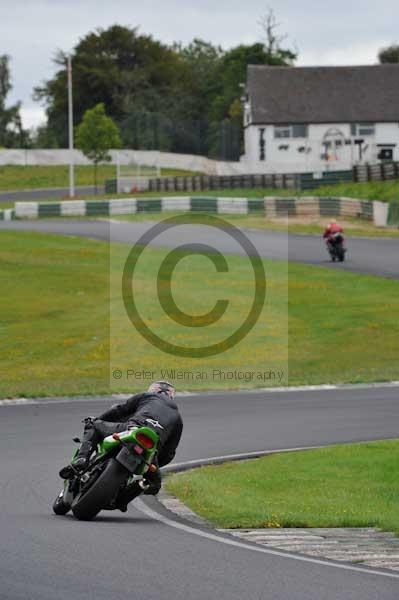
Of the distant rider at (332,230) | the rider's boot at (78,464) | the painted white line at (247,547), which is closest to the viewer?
the painted white line at (247,547)

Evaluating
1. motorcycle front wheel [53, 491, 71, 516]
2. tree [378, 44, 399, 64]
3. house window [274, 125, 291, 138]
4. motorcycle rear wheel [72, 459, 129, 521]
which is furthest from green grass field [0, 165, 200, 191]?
motorcycle rear wheel [72, 459, 129, 521]

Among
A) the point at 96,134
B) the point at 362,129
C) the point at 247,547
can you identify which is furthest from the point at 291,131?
the point at 247,547

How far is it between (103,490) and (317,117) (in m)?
84.9

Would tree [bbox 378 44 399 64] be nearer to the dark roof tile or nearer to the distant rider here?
the dark roof tile

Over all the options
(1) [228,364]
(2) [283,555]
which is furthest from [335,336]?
(2) [283,555]

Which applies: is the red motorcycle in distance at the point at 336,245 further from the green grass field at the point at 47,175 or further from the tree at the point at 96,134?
the green grass field at the point at 47,175

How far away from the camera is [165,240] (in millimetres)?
51281

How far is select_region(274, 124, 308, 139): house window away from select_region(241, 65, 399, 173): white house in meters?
0.07

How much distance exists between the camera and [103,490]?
35.9 feet

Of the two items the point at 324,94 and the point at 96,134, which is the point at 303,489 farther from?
the point at 324,94

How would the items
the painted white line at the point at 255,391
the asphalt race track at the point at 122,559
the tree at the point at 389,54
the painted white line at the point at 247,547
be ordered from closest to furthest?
the asphalt race track at the point at 122,559 → the painted white line at the point at 247,547 → the painted white line at the point at 255,391 → the tree at the point at 389,54

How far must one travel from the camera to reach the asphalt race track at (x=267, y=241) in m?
43.2

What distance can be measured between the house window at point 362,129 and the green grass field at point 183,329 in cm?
5090

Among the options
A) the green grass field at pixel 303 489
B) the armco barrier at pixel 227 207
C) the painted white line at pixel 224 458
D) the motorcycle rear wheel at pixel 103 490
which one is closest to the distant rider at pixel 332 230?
the armco barrier at pixel 227 207
